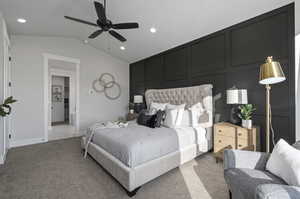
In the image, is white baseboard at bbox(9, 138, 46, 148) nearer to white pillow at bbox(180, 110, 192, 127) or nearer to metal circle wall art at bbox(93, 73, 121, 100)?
metal circle wall art at bbox(93, 73, 121, 100)

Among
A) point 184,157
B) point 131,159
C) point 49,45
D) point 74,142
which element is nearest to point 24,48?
point 49,45

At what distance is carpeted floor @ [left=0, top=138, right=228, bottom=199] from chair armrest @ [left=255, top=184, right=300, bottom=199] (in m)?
1.10

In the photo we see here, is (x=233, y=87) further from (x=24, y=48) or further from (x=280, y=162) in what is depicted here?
(x=24, y=48)

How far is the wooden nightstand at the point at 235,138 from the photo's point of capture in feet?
7.81

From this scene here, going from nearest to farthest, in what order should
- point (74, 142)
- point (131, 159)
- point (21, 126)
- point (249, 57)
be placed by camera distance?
point (131, 159) → point (249, 57) → point (21, 126) → point (74, 142)

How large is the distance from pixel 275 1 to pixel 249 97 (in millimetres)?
1644

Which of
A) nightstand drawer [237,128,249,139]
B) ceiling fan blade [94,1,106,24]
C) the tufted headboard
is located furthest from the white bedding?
ceiling fan blade [94,1,106,24]

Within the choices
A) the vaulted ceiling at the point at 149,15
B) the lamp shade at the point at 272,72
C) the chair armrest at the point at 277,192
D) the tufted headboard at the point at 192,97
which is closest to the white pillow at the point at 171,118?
the tufted headboard at the point at 192,97

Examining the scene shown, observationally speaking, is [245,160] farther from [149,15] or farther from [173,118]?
[149,15]

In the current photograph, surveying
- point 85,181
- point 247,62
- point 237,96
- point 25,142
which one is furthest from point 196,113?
point 25,142

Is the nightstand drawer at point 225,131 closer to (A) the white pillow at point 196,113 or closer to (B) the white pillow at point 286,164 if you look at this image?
(A) the white pillow at point 196,113

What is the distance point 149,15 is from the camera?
3.10 metres

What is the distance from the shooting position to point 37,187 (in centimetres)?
202

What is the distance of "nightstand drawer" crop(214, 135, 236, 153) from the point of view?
101 inches
